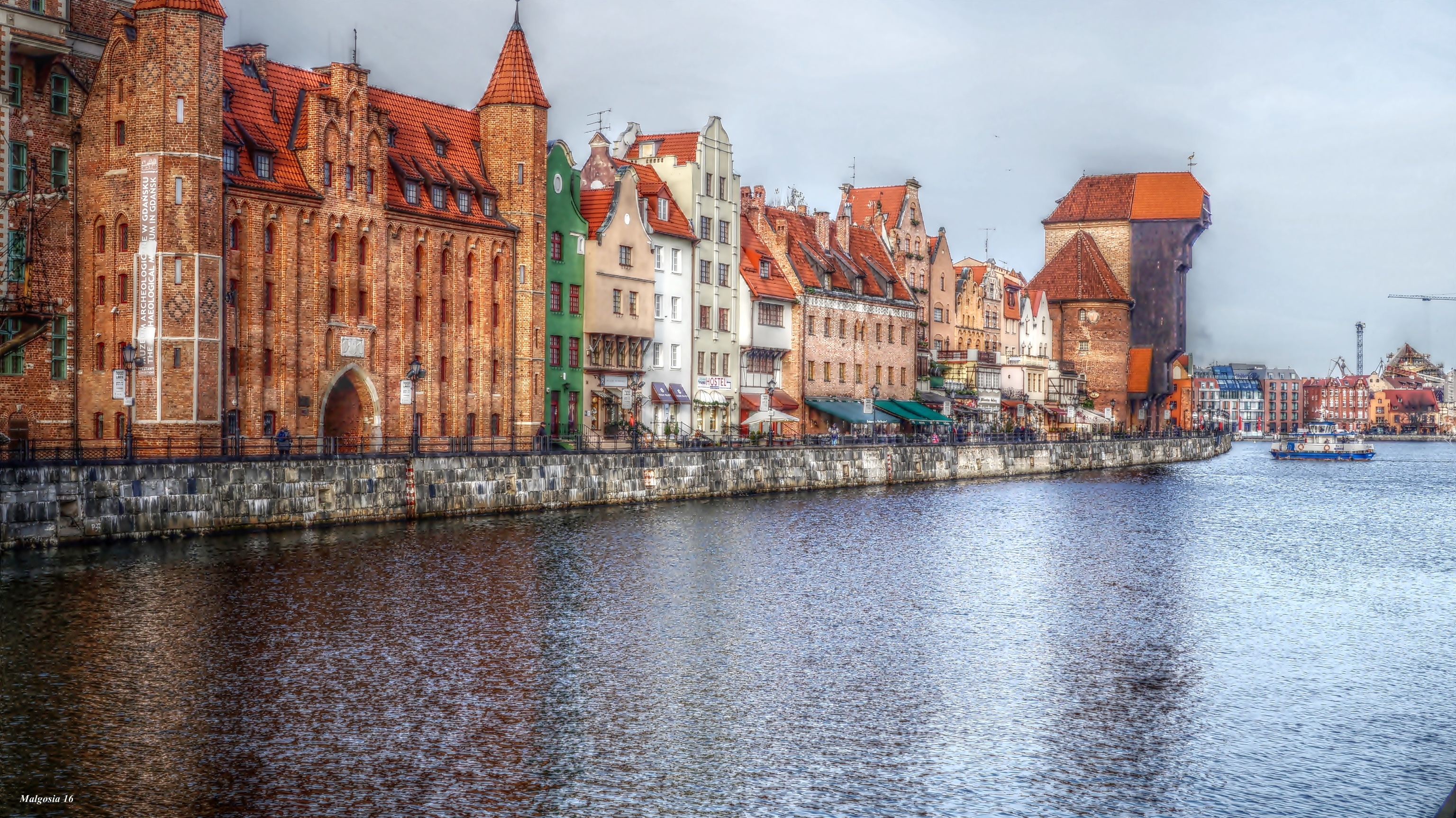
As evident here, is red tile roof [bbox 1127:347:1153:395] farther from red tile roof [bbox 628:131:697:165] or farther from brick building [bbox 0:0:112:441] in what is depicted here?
brick building [bbox 0:0:112:441]

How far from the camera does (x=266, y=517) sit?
45.2 meters

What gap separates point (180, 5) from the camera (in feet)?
160

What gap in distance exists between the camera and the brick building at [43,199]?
4881 cm

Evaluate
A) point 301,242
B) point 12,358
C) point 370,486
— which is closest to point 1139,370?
point 301,242

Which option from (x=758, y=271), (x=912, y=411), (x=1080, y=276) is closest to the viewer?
(x=758, y=271)

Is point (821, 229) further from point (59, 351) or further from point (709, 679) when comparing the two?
point (709, 679)

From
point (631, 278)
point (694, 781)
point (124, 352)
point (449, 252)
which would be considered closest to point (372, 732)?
point (694, 781)

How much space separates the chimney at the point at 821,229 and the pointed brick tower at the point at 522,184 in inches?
1318

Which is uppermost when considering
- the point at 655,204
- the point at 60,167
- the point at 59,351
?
the point at 655,204

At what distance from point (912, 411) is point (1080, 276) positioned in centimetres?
5068

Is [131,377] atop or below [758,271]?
below

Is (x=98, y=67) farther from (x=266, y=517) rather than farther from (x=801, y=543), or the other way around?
(x=801, y=543)

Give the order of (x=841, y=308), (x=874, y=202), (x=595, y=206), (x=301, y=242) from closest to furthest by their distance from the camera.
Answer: (x=301, y=242) → (x=595, y=206) → (x=841, y=308) → (x=874, y=202)

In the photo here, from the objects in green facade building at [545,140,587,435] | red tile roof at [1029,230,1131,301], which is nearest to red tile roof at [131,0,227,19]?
green facade building at [545,140,587,435]
